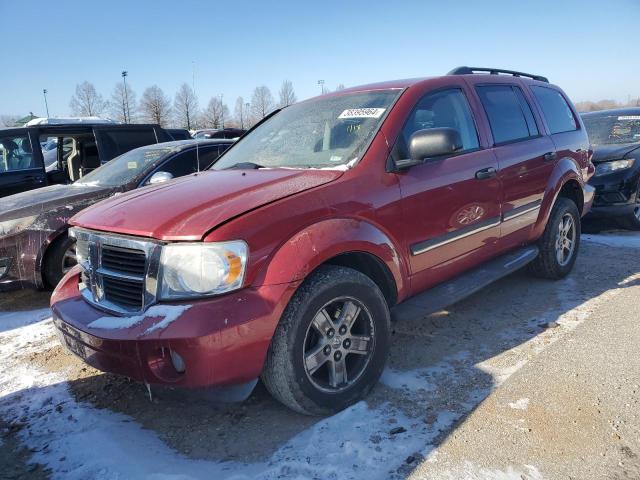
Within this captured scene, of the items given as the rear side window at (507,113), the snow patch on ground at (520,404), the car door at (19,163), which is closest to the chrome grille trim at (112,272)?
the snow patch on ground at (520,404)

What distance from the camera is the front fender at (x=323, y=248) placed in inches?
92.7

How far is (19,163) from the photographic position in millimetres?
6758

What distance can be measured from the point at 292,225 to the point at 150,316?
2.63 feet

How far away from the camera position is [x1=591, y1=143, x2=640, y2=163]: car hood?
6.87 meters

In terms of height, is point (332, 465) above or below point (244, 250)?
below

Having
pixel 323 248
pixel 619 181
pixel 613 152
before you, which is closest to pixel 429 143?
pixel 323 248

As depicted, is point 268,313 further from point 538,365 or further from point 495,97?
point 495,97

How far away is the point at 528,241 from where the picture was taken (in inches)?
172

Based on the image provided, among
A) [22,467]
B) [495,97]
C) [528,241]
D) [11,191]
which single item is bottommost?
[22,467]

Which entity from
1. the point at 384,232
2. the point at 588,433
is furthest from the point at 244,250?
the point at 588,433

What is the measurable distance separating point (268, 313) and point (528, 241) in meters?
2.97

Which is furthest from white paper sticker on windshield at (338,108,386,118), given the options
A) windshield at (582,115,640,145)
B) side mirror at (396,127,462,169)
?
windshield at (582,115,640,145)

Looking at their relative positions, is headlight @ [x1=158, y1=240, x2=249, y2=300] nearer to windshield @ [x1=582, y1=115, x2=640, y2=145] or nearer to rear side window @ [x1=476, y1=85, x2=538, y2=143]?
rear side window @ [x1=476, y1=85, x2=538, y2=143]

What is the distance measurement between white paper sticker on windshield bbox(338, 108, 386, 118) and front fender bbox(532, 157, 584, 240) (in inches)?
78.3
